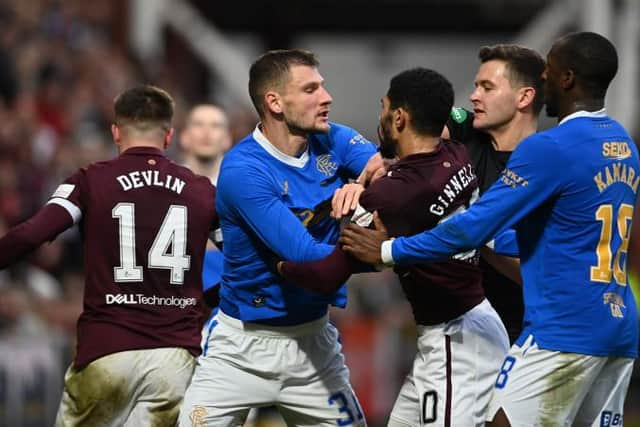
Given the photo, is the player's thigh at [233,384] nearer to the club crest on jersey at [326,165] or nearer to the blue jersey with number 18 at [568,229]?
the club crest on jersey at [326,165]

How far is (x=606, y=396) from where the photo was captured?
6133 mm

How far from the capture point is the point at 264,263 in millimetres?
6707

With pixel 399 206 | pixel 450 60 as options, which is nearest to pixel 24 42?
pixel 399 206

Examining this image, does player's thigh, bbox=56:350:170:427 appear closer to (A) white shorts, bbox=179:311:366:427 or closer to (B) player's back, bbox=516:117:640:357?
(A) white shorts, bbox=179:311:366:427

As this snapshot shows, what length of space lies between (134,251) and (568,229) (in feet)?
7.18

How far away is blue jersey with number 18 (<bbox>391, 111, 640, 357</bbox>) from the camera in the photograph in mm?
5945

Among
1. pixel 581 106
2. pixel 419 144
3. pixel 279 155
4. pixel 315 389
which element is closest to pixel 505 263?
pixel 419 144

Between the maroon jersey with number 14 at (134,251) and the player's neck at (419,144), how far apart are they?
117 centimetres

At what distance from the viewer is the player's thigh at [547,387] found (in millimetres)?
5945

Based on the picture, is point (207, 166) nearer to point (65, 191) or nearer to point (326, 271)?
point (65, 191)

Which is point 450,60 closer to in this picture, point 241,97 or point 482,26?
point 482,26

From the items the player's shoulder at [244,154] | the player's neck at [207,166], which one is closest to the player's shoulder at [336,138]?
the player's shoulder at [244,154]

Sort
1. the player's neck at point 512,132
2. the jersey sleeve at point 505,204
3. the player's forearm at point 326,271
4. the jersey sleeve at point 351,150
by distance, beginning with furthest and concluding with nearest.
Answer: the player's neck at point 512,132, the jersey sleeve at point 351,150, the player's forearm at point 326,271, the jersey sleeve at point 505,204

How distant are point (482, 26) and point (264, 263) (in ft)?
47.2
